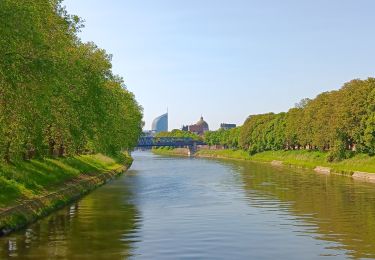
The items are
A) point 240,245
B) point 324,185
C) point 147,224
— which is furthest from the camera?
point 324,185

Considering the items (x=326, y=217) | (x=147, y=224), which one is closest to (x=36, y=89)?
(x=147, y=224)

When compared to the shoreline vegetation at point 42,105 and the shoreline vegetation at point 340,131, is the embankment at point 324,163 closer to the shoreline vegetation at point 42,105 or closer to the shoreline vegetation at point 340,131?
the shoreline vegetation at point 340,131

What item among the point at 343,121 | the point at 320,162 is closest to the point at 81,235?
the point at 343,121

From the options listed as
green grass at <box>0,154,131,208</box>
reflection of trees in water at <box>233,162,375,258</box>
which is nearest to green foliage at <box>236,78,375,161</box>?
reflection of trees in water at <box>233,162,375,258</box>

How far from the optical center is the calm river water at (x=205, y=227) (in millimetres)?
29984

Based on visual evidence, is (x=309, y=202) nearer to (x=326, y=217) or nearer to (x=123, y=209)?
(x=326, y=217)

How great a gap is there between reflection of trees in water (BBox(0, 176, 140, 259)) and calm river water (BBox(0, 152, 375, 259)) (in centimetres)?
5

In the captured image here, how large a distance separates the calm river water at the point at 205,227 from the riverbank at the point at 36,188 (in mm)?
1126

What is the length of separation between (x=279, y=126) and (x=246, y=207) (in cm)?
13229

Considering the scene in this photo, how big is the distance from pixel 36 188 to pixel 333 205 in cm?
2768

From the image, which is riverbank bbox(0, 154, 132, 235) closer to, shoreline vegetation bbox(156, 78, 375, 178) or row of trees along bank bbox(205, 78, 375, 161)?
shoreline vegetation bbox(156, 78, 375, 178)

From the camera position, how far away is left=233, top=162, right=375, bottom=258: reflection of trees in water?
34.4m

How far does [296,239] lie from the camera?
34.1 meters

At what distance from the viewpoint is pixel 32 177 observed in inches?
2128
